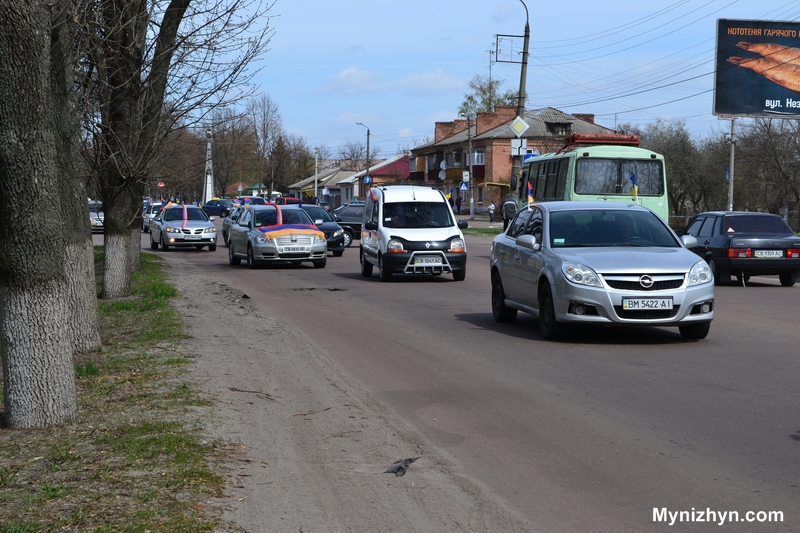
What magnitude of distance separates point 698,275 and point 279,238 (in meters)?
16.3

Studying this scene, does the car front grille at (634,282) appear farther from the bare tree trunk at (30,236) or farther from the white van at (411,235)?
the white van at (411,235)

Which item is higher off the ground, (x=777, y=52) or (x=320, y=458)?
(x=777, y=52)

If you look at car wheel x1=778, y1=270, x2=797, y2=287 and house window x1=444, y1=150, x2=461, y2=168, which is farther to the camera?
house window x1=444, y1=150, x2=461, y2=168

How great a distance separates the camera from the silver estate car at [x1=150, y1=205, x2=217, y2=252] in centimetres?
3625

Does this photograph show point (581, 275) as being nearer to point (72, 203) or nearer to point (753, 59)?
point (72, 203)

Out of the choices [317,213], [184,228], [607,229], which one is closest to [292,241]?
[317,213]

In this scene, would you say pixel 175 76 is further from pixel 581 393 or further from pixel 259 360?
pixel 581 393

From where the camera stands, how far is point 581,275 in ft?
35.7

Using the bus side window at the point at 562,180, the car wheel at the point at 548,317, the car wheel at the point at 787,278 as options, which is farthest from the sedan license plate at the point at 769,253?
the car wheel at the point at 548,317

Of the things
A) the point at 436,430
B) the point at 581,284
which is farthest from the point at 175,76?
the point at 436,430

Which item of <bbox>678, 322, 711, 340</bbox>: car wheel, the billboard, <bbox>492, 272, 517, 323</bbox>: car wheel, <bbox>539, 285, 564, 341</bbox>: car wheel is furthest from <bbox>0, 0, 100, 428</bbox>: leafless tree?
the billboard

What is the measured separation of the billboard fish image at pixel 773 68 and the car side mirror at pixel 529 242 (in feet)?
93.2

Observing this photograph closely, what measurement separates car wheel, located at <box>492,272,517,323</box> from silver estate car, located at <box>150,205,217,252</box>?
24.4 m

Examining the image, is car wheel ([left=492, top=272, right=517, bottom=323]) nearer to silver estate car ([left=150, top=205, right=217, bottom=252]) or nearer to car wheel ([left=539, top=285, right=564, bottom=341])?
car wheel ([left=539, top=285, right=564, bottom=341])
